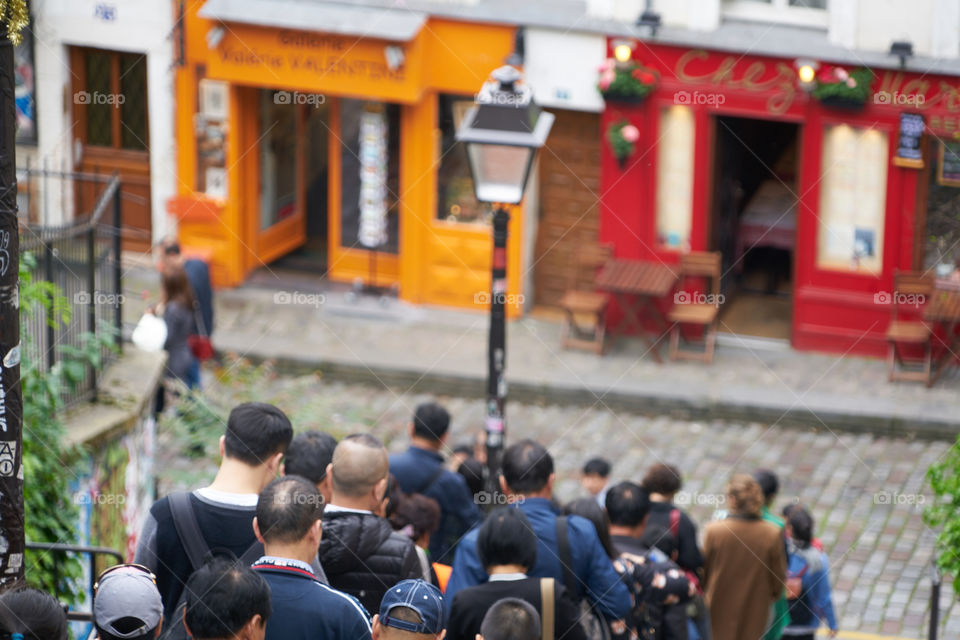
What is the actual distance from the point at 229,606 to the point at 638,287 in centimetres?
1088

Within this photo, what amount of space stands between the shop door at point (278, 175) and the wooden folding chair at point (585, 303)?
139 inches

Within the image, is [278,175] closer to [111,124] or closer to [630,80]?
[111,124]

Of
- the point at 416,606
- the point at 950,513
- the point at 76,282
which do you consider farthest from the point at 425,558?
the point at 76,282

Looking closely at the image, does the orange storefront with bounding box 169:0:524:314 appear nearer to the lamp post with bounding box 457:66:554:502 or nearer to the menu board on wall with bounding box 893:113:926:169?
the menu board on wall with bounding box 893:113:926:169

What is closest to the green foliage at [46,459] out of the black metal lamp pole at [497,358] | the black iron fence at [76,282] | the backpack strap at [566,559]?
the black iron fence at [76,282]

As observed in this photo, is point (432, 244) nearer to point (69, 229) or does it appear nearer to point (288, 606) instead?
point (69, 229)

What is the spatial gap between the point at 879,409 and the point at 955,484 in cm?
630

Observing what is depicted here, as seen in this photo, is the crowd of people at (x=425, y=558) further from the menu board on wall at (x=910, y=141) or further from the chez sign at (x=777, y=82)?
the chez sign at (x=777, y=82)

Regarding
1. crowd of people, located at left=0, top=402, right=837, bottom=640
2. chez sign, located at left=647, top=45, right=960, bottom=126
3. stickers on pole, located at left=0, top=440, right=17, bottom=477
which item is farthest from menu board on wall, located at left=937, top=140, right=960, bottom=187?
stickers on pole, located at left=0, top=440, right=17, bottom=477

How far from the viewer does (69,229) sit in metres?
9.52

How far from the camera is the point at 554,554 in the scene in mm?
6918

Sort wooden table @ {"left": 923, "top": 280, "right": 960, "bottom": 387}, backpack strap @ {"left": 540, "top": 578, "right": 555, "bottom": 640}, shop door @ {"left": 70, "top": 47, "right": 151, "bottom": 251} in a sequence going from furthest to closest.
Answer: shop door @ {"left": 70, "top": 47, "right": 151, "bottom": 251}
wooden table @ {"left": 923, "top": 280, "right": 960, "bottom": 387}
backpack strap @ {"left": 540, "top": 578, "right": 555, "bottom": 640}

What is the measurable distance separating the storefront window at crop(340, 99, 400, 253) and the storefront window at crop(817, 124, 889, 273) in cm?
464

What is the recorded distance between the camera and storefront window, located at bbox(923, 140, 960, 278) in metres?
14.9
